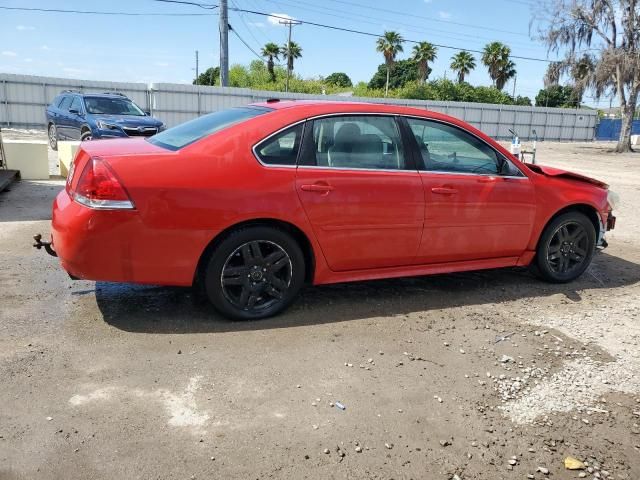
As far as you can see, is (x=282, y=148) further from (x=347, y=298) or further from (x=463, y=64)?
(x=463, y=64)

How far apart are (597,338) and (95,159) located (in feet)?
12.6

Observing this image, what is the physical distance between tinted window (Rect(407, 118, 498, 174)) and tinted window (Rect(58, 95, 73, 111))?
12241 millimetres

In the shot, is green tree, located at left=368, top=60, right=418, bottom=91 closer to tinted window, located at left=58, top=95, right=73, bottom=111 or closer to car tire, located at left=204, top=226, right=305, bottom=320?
tinted window, located at left=58, top=95, right=73, bottom=111

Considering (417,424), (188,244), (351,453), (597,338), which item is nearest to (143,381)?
(188,244)

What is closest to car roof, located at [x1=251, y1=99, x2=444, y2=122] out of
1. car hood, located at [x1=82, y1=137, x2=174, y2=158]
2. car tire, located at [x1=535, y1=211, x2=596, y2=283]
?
car hood, located at [x1=82, y1=137, x2=174, y2=158]

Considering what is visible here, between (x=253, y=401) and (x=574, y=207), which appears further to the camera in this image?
(x=574, y=207)

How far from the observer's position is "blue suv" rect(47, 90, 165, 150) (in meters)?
12.7

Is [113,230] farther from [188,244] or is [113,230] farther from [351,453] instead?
[351,453]

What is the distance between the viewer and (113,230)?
3656 mm

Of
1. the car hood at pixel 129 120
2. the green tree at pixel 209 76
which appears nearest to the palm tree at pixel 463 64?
the green tree at pixel 209 76

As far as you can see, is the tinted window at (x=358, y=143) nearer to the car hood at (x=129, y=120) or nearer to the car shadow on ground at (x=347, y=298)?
the car shadow on ground at (x=347, y=298)

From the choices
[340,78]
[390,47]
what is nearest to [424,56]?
[390,47]

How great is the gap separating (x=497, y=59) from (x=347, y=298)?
64.3 metres

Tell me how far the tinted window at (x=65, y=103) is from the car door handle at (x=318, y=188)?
40.3 ft
